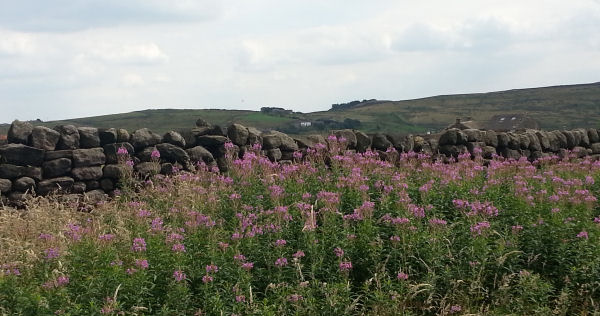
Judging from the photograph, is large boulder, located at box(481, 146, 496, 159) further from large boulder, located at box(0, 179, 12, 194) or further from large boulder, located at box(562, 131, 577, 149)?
large boulder, located at box(0, 179, 12, 194)

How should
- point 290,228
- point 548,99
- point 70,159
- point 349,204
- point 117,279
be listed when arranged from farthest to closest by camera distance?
1. point 548,99
2. point 70,159
3. point 349,204
4. point 290,228
5. point 117,279

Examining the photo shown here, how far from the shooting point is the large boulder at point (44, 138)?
10.4 metres

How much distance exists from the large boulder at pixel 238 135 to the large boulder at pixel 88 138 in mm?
2553

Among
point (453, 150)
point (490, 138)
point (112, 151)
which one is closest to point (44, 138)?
point (112, 151)

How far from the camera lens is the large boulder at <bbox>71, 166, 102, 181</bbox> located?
10.5 meters

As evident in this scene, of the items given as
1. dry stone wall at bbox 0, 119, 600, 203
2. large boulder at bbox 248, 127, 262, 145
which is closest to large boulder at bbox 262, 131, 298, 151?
dry stone wall at bbox 0, 119, 600, 203

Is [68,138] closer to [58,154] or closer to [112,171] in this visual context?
[58,154]

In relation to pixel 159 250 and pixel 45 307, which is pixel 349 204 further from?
pixel 45 307

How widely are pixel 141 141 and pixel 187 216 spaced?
4.67 meters

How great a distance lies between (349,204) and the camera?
7668mm

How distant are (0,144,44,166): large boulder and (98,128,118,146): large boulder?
114 centimetres

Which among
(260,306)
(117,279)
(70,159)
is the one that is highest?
(70,159)

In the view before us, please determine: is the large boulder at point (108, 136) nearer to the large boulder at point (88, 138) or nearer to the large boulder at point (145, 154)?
the large boulder at point (88, 138)

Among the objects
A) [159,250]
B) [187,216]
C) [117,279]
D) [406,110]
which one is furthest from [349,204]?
[406,110]
